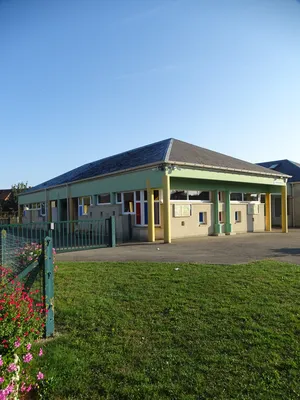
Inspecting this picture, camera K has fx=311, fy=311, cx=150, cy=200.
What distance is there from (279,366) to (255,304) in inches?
73.0

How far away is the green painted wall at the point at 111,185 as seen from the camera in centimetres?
1585

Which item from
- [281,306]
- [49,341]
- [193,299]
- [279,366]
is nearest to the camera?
[279,366]

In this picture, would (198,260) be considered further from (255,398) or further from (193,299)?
(255,398)

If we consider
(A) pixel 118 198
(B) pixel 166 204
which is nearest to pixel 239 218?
(A) pixel 118 198

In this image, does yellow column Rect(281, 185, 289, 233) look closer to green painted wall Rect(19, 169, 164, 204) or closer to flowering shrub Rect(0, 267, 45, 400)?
green painted wall Rect(19, 169, 164, 204)

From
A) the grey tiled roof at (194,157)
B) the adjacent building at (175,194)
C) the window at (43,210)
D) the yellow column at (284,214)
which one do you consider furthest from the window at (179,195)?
the window at (43,210)

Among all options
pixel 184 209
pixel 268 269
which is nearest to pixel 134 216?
pixel 184 209

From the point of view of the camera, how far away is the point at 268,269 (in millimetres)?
7848

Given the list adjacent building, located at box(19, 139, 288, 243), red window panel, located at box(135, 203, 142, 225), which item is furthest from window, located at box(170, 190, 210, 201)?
red window panel, located at box(135, 203, 142, 225)

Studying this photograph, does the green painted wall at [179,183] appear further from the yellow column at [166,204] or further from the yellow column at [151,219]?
the yellow column at [151,219]

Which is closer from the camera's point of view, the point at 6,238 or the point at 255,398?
the point at 255,398

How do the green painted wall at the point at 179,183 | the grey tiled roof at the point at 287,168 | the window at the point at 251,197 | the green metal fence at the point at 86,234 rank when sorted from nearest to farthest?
the green metal fence at the point at 86,234 → the green painted wall at the point at 179,183 → the window at the point at 251,197 → the grey tiled roof at the point at 287,168

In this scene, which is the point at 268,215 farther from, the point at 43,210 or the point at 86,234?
the point at 43,210

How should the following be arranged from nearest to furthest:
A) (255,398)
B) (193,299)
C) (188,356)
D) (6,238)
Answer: (255,398) → (188,356) → (193,299) → (6,238)
